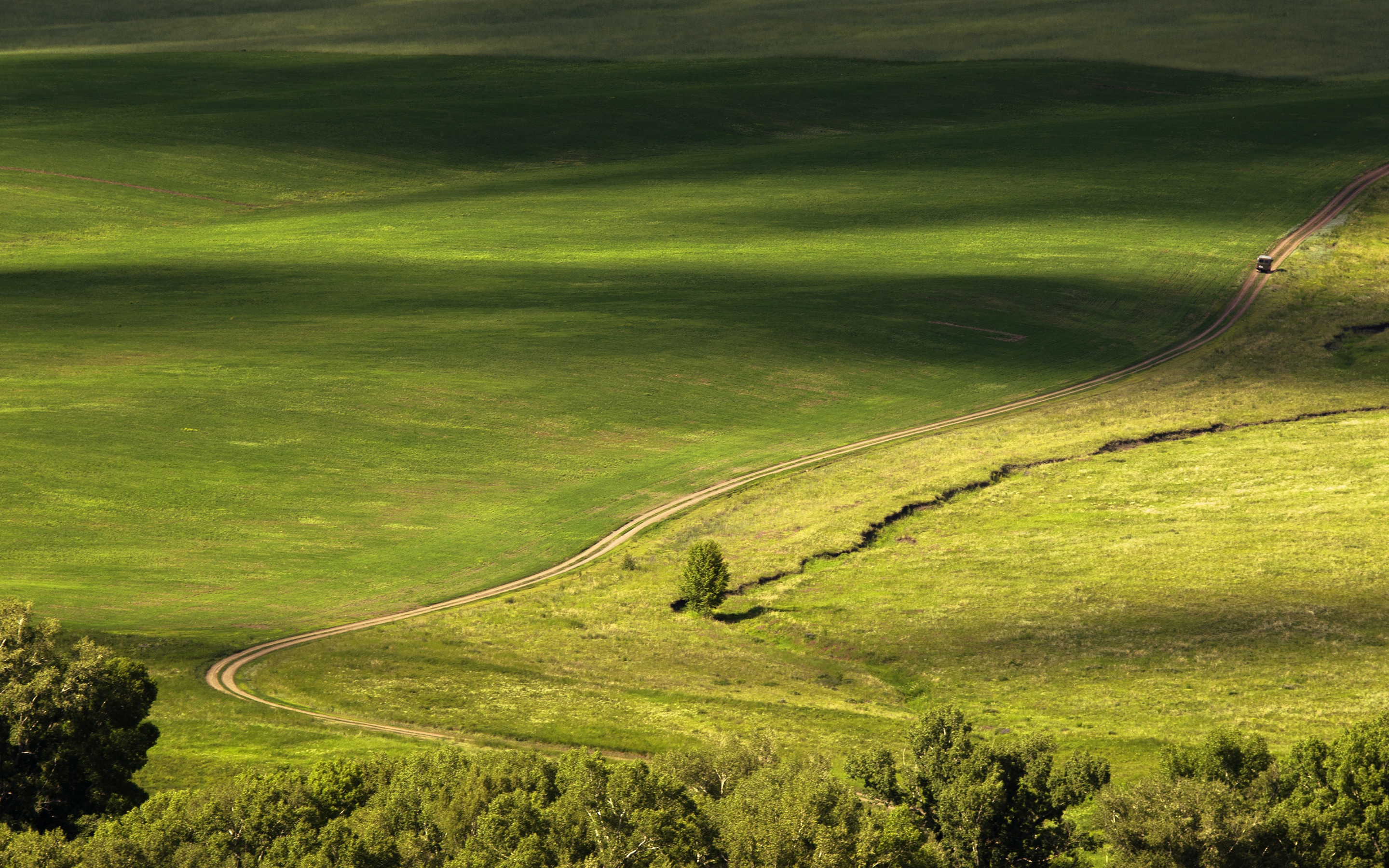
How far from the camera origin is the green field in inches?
2726

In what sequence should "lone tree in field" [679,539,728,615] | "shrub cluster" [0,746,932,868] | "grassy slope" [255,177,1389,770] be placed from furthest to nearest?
"lone tree in field" [679,539,728,615], "grassy slope" [255,177,1389,770], "shrub cluster" [0,746,932,868]

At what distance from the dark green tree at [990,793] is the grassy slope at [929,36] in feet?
486

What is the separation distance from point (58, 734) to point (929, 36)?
166 metres

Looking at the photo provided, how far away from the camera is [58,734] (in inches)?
1700

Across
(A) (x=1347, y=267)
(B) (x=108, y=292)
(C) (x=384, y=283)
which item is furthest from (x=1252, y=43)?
(B) (x=108, y=292)

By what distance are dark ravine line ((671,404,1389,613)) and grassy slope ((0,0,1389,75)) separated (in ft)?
327

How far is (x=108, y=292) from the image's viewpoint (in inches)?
3875

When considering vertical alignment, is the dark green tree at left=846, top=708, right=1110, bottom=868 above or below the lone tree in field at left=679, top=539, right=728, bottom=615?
below

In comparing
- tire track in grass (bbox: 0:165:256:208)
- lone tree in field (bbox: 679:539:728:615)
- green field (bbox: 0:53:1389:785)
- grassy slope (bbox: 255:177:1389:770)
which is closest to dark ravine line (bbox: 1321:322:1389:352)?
green field (bbox: 0:53:1389:785)

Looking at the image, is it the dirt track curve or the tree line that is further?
the dirt track curve

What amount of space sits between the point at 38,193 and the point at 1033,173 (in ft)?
330

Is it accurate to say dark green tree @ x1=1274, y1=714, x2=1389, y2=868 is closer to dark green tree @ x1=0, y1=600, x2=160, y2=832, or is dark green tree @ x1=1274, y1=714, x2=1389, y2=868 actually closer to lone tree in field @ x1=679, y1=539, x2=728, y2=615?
lone tree in field @ x1=679, y1=539, x2=728, y2=615

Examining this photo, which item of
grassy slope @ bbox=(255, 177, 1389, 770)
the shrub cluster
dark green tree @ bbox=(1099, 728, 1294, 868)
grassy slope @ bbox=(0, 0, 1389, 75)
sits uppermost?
grassy slope @ bbox=(0, 0, 1389, 75)

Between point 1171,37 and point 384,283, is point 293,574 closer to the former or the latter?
point 384,283
